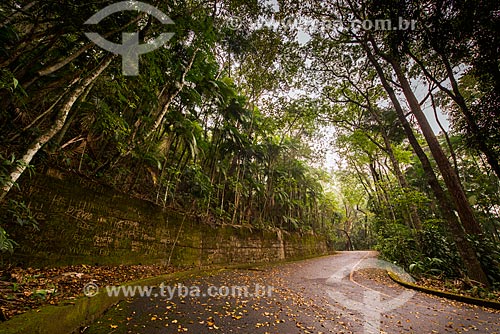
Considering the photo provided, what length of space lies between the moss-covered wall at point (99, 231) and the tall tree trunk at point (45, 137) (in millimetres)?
1357

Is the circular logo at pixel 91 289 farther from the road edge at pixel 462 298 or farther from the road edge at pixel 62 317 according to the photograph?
the road edge at pixel 462 298

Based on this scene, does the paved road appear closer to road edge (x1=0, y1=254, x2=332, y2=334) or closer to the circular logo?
road edge (x1=0, y1=254, x2=332, y2=334)

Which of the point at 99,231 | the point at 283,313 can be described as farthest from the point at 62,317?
the point at 283,313

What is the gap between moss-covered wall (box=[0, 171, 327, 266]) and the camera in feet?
12.5

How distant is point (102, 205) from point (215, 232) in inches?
194

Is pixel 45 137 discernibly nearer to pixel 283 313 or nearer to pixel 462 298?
pixel 283 313

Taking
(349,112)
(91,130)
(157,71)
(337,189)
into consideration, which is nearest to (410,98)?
(349,112)

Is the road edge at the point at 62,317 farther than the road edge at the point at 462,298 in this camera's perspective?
No

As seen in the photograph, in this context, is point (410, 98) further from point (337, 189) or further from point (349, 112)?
point (337, 189)

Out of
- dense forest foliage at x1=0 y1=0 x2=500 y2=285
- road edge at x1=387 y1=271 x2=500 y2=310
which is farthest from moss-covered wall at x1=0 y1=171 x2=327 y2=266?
road edge at x1=387 y1=271 x2=500 y2=310

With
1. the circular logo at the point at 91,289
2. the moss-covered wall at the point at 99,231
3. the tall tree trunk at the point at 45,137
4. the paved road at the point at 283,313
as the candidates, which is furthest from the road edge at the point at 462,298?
the tall tree trunk at the point at 45,137

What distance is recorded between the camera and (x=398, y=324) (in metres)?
3.49

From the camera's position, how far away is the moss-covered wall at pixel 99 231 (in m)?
3.79

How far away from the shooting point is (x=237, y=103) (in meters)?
10.2
